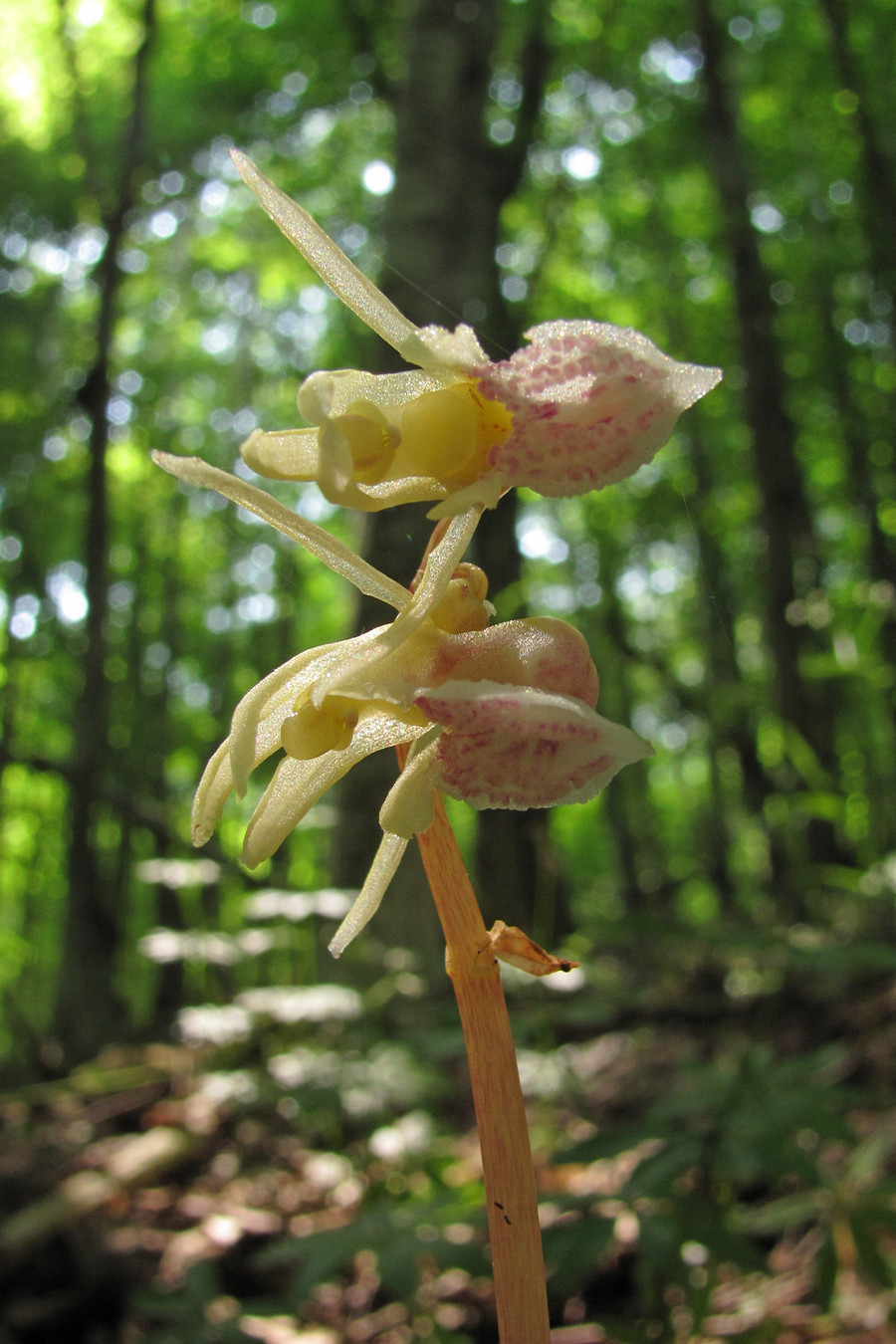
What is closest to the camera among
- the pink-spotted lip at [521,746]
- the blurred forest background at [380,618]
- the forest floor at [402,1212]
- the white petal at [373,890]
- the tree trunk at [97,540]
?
the pink-spotted lip at [521,746]

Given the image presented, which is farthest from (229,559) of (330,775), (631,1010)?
(330,775)

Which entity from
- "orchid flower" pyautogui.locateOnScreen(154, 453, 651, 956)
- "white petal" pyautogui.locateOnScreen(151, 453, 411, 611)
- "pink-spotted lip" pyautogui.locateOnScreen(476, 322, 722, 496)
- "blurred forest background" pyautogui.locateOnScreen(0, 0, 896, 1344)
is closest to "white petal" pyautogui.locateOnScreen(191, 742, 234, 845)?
"orchid flower" pyautogui.locateOnScreen(154, 453, 651, 956)

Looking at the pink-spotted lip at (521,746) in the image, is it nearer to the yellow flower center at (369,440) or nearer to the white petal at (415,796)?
the white petal at (415,796)

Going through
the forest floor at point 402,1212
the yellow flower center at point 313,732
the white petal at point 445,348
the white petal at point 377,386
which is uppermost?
the white petal at point 445,348

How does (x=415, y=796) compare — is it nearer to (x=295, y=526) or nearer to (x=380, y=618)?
(x=295, y=526)

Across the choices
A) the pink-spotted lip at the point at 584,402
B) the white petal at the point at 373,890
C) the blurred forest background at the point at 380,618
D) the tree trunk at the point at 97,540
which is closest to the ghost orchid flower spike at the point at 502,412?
the pink-spotted lip at the point at 584,402

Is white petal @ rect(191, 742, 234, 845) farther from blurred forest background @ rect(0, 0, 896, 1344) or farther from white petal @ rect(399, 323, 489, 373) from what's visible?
blurred forest background @ rect(0, 0, 896, 1344)
